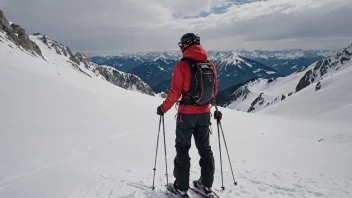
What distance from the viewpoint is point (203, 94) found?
5.63m

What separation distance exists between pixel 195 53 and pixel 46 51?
135467 mm

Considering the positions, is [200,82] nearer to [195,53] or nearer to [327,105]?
[195,53]

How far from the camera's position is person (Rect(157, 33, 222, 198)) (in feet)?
18.0

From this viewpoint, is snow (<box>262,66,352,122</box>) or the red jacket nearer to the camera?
the red jacket

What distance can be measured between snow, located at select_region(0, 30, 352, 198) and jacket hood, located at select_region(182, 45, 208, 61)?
357 centimetres

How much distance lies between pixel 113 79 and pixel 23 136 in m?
187

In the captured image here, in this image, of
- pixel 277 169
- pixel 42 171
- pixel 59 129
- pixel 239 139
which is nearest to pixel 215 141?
pixel 239 139

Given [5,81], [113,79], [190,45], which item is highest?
[190,45]

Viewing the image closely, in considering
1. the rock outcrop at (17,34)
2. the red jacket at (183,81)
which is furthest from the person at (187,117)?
the rock outcrop at (17,34)

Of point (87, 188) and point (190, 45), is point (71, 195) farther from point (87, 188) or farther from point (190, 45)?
point (190, 45)

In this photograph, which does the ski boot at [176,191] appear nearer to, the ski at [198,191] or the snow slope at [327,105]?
the ski at [198,191]

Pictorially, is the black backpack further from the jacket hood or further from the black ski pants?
the black ski pants

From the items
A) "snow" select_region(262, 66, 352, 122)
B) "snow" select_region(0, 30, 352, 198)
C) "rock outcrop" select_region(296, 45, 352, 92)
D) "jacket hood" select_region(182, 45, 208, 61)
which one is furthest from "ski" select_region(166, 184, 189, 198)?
"rock outcrop" select_region(296, 45, 352, 92)

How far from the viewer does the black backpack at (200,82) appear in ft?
18.1
